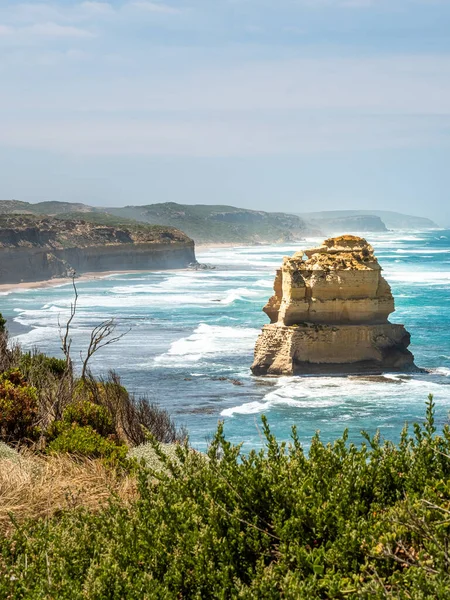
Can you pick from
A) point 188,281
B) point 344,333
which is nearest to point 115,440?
point 344,333

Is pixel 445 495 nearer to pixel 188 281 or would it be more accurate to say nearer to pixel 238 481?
pixel 238 481

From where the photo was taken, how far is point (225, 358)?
131 feet

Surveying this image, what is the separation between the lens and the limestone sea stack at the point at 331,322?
34.4 meters

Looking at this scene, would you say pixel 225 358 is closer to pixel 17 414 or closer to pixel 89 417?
pixel 89 417

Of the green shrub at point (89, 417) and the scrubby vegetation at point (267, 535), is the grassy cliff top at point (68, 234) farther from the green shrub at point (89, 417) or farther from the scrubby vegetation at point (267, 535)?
the scrubby vegetation at point (267, 535)

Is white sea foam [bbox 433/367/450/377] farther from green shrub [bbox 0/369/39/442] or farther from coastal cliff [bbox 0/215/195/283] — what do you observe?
coastal cliff [bbox 0/215/195/283]

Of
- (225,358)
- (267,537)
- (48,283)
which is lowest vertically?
(225,358)

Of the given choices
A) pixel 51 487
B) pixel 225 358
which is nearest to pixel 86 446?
pixel 51 487

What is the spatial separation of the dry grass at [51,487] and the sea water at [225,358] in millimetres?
5436

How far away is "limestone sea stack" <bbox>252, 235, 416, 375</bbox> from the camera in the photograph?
34.4 m

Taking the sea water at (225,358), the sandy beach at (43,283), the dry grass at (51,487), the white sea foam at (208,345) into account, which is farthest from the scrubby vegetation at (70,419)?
the sandy beach at (43,283)

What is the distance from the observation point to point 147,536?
21.4 feet

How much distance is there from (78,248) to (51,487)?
100240 mm

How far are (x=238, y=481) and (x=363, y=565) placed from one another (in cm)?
163
